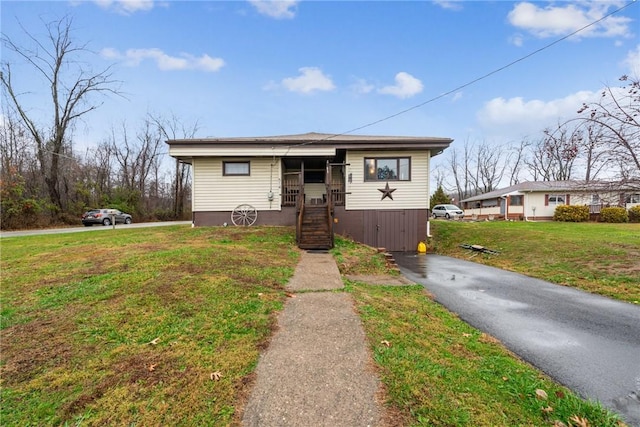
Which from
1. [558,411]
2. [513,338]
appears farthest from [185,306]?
[513,338]

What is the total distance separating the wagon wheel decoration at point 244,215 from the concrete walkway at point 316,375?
28.6ft

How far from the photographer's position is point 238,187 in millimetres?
12547

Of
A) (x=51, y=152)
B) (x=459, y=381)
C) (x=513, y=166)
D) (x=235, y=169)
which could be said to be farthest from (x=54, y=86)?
(x=513, y=166)

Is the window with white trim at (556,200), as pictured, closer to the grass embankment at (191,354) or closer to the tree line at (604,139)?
the tree line at (604,139)

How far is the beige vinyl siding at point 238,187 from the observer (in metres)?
12.5

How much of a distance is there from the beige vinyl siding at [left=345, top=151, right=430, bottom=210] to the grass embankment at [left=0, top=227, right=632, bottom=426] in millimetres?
7405

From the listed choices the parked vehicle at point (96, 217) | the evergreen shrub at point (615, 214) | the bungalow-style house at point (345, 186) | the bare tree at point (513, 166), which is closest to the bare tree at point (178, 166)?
the parked vehicle at point (96, 217)

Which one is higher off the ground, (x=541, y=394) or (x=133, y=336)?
(x=133, y=336)

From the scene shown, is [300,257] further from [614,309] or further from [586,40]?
[586,40]

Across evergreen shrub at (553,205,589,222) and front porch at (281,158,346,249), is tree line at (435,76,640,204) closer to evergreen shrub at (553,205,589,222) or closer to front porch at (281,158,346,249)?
front porch at (281,158,346,249)

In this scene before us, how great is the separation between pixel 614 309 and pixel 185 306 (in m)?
7.36

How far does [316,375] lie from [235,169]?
11292 millimetres

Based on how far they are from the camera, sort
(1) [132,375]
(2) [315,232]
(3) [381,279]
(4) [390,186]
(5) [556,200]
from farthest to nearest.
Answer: (5) [556,200] < (4) [390,186] < (2) [315,232] < (3) [381,279] < (1) [132,375]

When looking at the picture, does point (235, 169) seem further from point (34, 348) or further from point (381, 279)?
point (34, 348)
